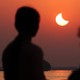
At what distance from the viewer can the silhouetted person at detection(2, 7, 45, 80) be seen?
4.35ft

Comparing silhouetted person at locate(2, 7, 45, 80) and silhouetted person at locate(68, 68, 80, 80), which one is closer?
silhouetted person at locate(68, 68, 80, 80)

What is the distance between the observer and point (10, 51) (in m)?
1.37

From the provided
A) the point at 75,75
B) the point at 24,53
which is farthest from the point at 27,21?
the point at 75,75

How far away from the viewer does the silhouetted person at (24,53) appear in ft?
4.35

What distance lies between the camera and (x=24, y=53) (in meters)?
1.33

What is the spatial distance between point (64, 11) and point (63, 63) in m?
1.04

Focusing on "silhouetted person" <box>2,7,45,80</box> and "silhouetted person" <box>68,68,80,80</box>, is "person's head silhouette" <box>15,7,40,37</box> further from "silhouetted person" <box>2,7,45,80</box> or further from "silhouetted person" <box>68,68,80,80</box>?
"silhouetted person" <box>68,68,80,80</box>

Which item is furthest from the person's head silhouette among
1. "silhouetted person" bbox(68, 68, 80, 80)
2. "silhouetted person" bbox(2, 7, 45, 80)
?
"silhouetted person" bbox(68, 68, 80, 80)

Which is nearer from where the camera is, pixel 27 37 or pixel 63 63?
pixel 27 37

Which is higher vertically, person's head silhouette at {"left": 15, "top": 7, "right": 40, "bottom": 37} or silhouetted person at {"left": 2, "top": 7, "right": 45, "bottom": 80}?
person's head silhouette at {"left": 15, "top": 7, "right": 40, "bottom": 37}

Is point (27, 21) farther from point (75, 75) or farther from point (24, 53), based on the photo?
point (75, 75)

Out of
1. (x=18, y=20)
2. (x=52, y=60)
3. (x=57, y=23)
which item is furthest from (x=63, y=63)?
(x=18, y=20)

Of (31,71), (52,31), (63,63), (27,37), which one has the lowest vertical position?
(63,63)

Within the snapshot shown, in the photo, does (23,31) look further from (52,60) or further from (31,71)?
(52,60)
